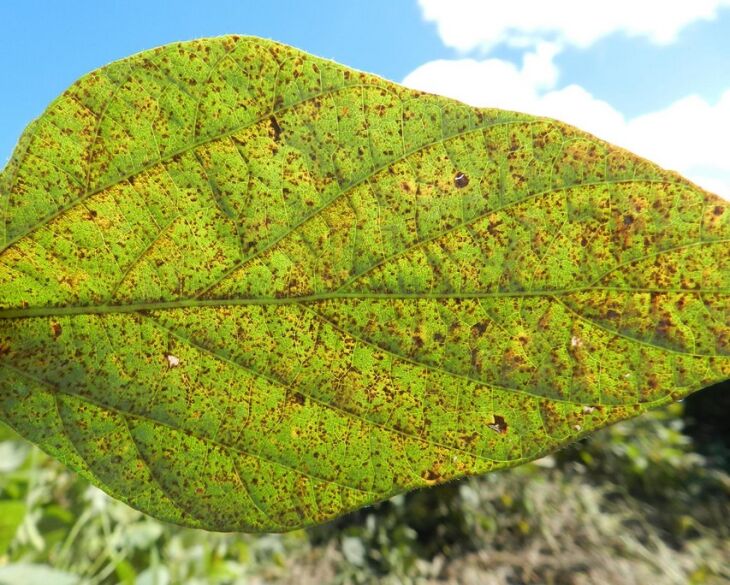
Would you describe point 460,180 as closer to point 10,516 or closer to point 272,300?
point 272,300

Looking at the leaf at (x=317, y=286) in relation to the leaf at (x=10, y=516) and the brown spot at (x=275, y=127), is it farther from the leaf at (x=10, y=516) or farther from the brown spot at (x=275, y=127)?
the leaf at (x=10, y=516)

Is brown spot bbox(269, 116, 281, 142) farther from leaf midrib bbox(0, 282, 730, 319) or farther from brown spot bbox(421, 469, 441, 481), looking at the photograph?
brown spot bbox(421, 469, 441, 481)

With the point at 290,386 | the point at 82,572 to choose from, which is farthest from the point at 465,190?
the point at 82,572

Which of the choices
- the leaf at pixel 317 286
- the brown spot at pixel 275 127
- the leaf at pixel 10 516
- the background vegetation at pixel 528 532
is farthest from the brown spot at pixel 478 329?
the background vegetation at pixel 528 532

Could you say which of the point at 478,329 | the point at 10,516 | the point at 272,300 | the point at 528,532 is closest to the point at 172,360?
the point at 272,300

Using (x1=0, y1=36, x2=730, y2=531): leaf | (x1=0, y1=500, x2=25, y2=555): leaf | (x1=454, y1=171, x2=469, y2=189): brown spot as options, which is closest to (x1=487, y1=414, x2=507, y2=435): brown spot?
(x1=0, y1=36, x2=730, y2=531): leaf

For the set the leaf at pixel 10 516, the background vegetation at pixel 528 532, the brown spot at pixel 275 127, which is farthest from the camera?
the background vegetation at pixel 528 532
